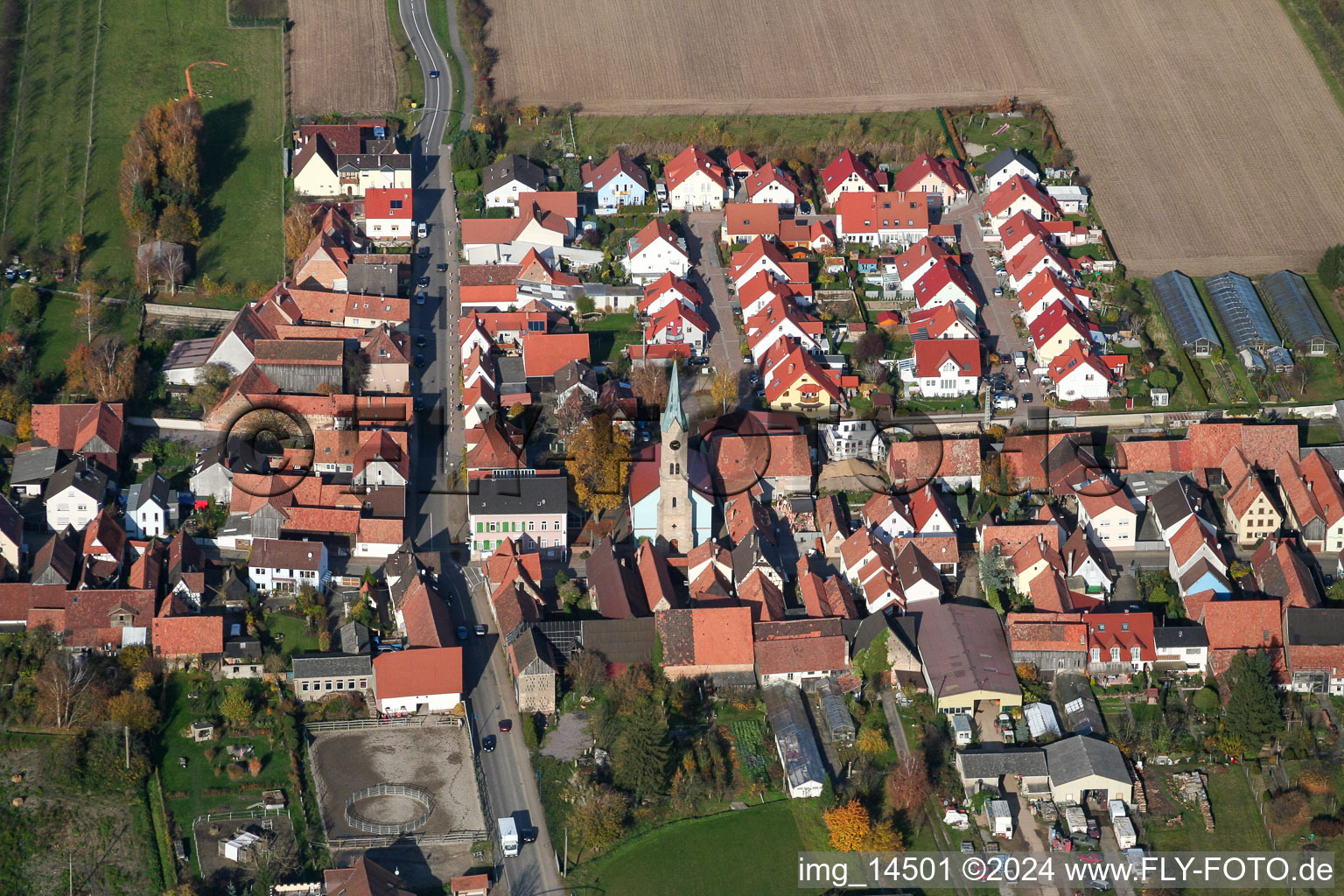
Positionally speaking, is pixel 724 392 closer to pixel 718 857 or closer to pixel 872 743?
pixel 872 743

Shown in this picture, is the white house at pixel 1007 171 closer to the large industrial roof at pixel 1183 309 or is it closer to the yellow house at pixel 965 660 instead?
the large industrial roof at pixel 1183 309

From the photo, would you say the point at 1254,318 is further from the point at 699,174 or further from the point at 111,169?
the point at 111,169

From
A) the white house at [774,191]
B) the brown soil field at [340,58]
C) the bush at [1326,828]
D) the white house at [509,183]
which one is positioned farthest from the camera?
the brown soil field at [340,58]

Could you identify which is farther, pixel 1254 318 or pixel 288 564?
pixel 1254 318

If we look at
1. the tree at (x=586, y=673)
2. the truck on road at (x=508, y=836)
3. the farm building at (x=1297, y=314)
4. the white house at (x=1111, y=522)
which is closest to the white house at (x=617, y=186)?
the farm building at (x=1297, y=314)

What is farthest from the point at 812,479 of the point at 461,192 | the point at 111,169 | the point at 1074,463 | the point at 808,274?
the point at 111,169
